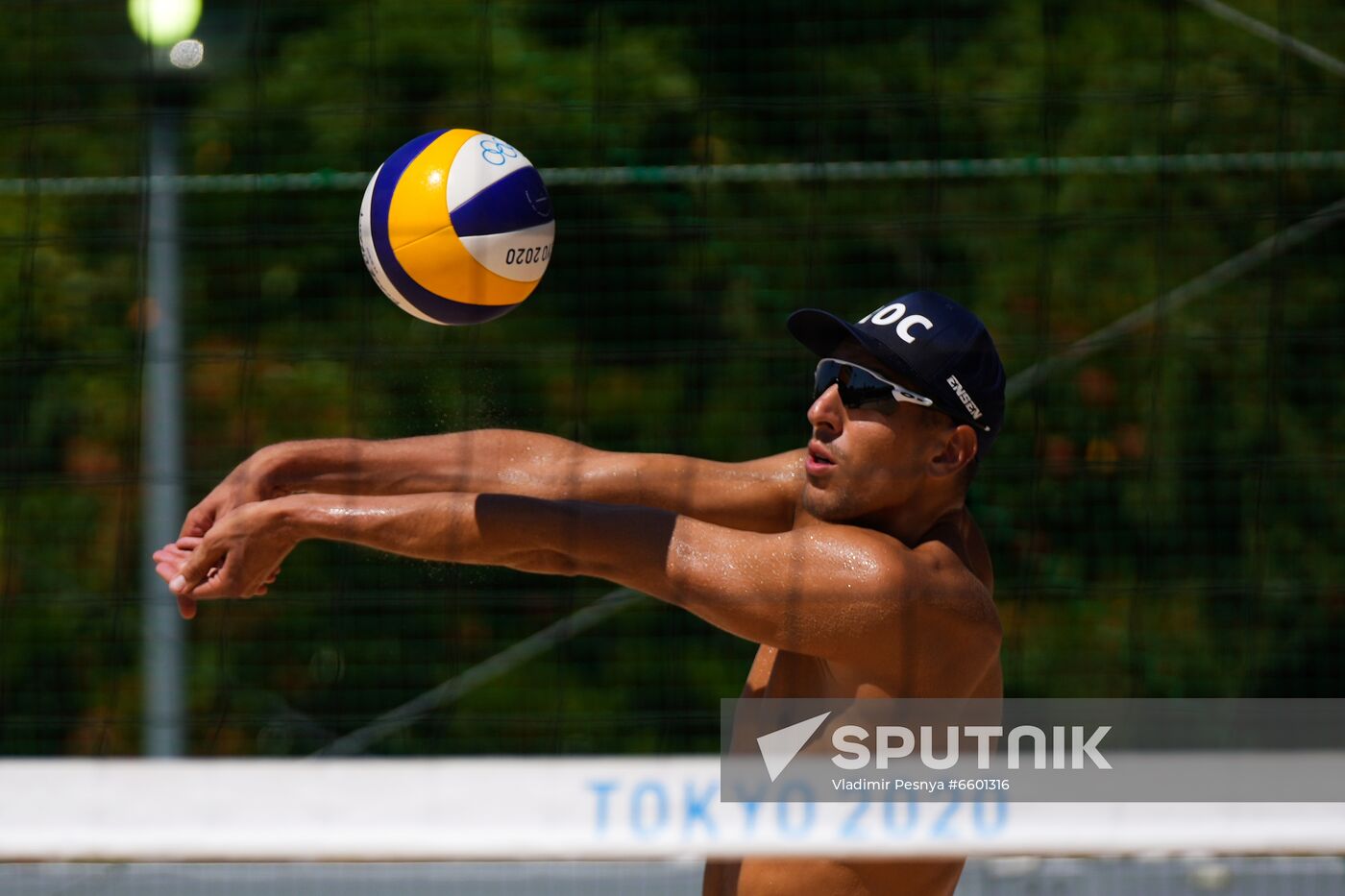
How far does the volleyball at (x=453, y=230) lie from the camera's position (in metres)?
2.71

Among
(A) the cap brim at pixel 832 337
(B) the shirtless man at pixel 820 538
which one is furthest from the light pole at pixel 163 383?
(A) the cap brim at pixel 832 337

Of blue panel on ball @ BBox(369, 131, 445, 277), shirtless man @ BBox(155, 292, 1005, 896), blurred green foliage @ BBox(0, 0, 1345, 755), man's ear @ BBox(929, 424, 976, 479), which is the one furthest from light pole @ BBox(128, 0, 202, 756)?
man's ear @ BBox(929, 424, 976, 479)

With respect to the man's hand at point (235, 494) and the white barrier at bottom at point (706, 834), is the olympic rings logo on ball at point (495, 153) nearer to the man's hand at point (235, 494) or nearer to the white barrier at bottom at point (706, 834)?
the man's hand at point (235, 494)

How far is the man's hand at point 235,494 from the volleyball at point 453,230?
36cm

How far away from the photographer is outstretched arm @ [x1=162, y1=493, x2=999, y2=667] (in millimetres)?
2213

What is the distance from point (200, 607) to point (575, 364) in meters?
1.50

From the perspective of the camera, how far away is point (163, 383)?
4582mm

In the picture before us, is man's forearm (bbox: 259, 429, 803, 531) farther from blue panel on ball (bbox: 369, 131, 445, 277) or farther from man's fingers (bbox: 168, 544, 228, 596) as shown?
man's fingers (bbox: 168, 544, 228, 596)

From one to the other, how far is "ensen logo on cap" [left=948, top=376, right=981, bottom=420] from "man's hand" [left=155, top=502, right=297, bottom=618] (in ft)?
2.92

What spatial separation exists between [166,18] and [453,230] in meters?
2.04

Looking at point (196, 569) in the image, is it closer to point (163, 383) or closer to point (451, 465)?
point (451, 465)

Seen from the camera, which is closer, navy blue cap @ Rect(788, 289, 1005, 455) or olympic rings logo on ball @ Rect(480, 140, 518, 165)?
navy blue cap @ Rect(788, 289, 1005, 455)

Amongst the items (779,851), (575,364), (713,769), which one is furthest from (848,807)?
(575,364)

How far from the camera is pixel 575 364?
550cm
